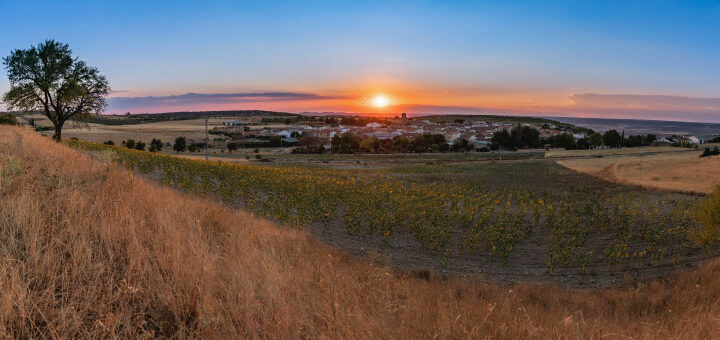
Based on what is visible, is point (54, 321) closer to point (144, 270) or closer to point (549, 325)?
point (144, 270)

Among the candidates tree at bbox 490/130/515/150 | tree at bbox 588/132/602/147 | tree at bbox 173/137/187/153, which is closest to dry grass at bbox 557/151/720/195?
tree at bbox 490/130/515/150

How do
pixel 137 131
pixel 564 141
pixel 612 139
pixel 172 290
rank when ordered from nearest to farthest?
pixel 172 290 → pixel 137 131 → pixel 612 139 → pixel 564 141

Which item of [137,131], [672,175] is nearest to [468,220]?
[672,175]

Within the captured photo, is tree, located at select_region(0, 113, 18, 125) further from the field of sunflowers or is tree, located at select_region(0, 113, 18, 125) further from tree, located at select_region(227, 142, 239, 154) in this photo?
tree, located at select_region(227, 142, 239, 154)

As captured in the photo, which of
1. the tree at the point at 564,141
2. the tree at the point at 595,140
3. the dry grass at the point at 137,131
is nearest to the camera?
the dry grass at the point at 137,131

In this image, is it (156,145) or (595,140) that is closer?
(156,145)

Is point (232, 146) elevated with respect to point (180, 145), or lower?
lower

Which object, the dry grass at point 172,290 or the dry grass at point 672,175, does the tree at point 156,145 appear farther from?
the dry grass at point 172,290

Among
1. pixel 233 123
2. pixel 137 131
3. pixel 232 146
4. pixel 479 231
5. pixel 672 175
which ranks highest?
pixel 233 123

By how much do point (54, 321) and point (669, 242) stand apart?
17360 millimetres

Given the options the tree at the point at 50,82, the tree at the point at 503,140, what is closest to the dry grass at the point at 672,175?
the tree at the point at 50,82

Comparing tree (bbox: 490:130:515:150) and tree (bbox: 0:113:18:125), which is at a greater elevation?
tree (bbox: 0:113:18:125)

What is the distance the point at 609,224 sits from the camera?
16453 mm

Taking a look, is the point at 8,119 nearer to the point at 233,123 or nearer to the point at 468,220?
the point at 468,220
